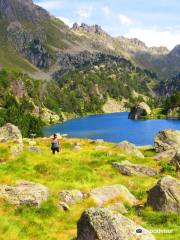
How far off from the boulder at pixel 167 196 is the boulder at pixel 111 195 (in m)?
2.92

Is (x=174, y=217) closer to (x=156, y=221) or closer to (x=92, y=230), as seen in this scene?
(x=156, y=221)

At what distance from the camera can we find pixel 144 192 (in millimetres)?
36906

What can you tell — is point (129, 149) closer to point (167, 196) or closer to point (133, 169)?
point (133, 169)

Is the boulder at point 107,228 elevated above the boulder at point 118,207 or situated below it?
above

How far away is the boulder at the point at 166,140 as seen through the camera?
63.9 metres

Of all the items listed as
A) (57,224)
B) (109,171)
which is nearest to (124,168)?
(109,171)

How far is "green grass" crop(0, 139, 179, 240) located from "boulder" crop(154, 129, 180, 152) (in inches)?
319

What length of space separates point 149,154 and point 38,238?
37.6 meters

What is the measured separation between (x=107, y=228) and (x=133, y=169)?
24.1 meters

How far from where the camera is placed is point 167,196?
31375 mm

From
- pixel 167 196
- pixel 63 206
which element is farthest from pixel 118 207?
pixel 63 206

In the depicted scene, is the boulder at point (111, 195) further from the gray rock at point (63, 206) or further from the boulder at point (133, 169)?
the boulder at point (133, 169)

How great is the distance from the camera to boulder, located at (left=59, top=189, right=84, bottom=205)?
33.5 m

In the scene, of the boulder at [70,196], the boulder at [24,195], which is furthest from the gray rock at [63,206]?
the boulder at [24,195]
